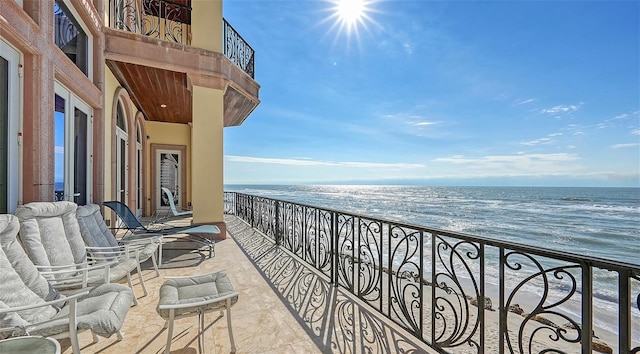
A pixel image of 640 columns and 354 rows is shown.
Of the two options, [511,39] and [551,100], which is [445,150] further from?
[511,39]

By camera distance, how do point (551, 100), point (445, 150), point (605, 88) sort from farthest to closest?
point (445, 150) < point (551, 100) < point (605, 88)

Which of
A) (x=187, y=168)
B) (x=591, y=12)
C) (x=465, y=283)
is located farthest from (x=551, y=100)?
(x=187, y=168)

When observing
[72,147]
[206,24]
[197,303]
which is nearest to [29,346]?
[197,303]

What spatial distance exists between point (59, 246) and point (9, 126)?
110 cm

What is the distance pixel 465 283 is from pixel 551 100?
26941mm

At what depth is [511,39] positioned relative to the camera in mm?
10141

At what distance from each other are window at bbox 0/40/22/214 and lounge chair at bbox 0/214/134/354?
0.86 metres

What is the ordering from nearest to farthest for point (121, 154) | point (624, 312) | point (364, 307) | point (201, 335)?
1. point (624, 312)
2. point (201, 335)
3. point (364, 307)
4. point (121, 154)

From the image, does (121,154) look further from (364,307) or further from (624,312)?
(624,312)

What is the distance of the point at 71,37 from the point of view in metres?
3.44

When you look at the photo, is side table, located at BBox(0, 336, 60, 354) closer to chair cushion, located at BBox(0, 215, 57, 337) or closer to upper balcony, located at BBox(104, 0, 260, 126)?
chair cushion, located at BBox(0, 215, 57, 337)

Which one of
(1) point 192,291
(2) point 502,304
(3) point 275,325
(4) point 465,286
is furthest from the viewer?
(4) point 465,286

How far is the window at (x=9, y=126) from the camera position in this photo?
2.26 m

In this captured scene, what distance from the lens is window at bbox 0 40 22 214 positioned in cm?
226
